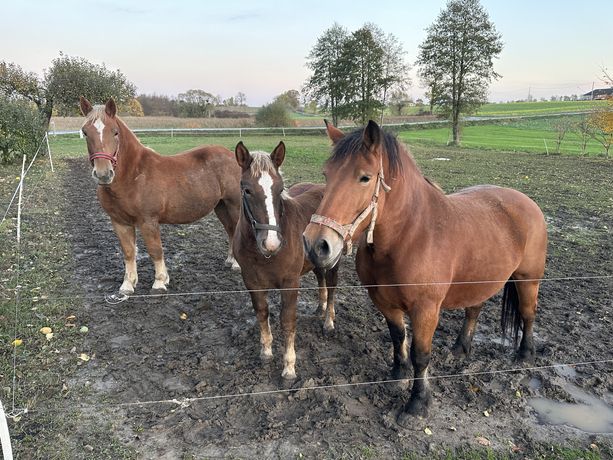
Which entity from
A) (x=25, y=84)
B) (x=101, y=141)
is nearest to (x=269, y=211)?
(x=101, y=141)

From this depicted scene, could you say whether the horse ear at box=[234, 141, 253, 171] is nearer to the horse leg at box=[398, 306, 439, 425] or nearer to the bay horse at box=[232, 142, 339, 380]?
the bay horse at box=[232, 142, 339, 380]

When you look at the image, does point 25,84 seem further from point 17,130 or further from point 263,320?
point 263,320

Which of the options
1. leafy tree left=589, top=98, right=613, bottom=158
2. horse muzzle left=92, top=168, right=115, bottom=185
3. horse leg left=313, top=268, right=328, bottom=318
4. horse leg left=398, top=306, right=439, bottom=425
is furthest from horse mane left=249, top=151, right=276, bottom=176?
leafy tree left=589, top=98, right=613, bottom=158

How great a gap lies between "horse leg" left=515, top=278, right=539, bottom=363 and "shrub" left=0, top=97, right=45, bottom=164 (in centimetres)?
1691

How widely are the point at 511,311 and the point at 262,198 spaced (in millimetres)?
2801

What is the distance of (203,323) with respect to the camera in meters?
4.77

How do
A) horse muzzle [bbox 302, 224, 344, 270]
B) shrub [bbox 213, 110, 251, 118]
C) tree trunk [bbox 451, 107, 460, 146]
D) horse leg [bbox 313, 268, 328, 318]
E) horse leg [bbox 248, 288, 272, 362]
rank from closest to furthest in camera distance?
horse muzzle [bbox 302, 224, 344, 270] → horse leg [bbox 248, 288, 272, 362] → horse leg [bbox 313, 268, 328, 318] → tree trunk [bbox 451, 107, 460, 146] → shrub [bbox 213, 110, 251, 118]

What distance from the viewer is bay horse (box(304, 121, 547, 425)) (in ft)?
8.06

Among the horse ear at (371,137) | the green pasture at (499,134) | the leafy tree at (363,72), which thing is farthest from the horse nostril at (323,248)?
the leafy tree at (363,72)

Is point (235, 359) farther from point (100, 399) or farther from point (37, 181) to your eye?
point (37, 181)

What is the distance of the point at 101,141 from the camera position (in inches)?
183

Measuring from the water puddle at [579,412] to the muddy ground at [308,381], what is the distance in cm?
4

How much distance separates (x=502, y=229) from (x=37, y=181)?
13.5m

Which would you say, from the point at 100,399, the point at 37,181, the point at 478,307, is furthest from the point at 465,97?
the point at 100,399
